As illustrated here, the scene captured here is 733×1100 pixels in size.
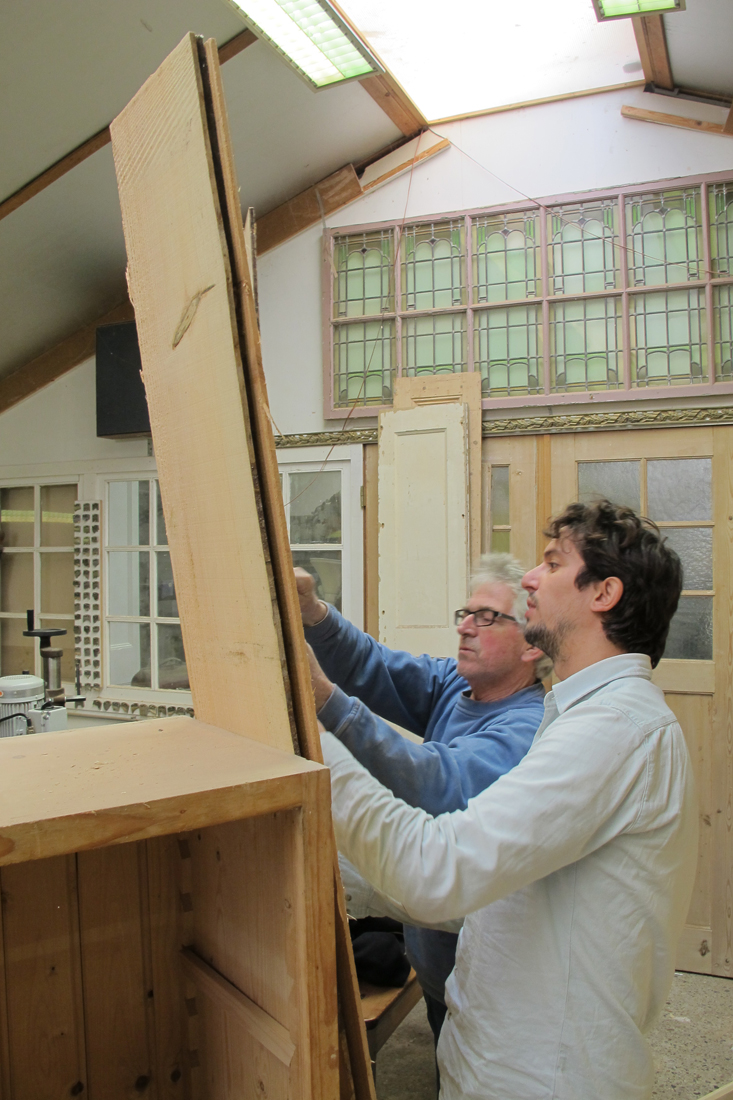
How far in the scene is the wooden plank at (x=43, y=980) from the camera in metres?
0.77

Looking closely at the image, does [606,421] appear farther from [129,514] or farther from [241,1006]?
[241,1006]

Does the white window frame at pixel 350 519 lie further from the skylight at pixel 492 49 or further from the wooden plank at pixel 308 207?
the skylight at pixel 492 49

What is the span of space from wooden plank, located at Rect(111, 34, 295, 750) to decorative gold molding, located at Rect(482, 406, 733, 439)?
249 centimetres

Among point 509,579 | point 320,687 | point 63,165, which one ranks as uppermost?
point 63,165

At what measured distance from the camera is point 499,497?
10.6 feet

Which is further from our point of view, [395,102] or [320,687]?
[395,102]

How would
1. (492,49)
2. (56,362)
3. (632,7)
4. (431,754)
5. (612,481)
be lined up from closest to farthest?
(431,754)
(632,7)
(492,49)
(612,481)
(56,362)

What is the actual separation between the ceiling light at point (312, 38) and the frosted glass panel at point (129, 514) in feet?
6.72

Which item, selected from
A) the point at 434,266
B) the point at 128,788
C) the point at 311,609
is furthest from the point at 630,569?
the point at 434,266

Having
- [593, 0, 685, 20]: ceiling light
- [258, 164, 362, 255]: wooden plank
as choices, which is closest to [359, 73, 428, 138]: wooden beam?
[258, 164, 362, 255]: wooden plank

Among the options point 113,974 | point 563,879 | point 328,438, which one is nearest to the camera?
point 113,974

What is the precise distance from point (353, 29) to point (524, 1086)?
2.87 metres

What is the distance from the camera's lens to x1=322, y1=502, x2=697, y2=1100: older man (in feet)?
2.86

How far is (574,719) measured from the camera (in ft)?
3.25
